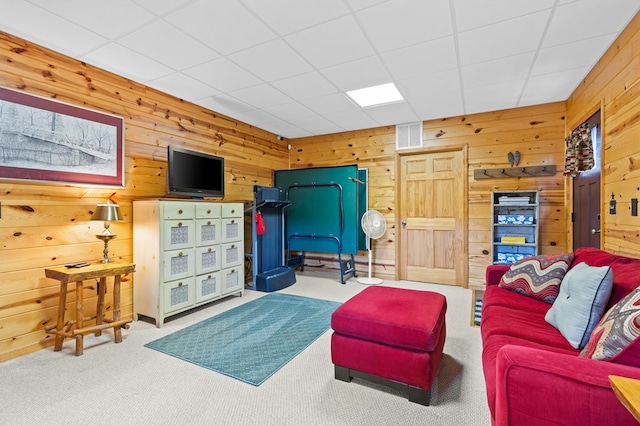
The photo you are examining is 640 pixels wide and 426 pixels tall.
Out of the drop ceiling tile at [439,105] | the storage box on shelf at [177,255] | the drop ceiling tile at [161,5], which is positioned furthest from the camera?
the drop ceiling tile at [439,105]

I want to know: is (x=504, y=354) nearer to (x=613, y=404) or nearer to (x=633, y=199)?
(x=613, y=404)

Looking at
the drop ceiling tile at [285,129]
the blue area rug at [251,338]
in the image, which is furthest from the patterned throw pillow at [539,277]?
the drop ceiling tile at [285,129]

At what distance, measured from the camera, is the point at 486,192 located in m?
4.24

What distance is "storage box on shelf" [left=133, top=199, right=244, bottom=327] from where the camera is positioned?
3014 millimetres

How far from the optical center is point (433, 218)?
15.3ft

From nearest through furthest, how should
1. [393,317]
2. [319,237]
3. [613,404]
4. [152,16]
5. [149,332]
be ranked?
[613,404], [393,317], [152,16], [149,332], [319,237]

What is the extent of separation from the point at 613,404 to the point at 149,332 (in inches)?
127

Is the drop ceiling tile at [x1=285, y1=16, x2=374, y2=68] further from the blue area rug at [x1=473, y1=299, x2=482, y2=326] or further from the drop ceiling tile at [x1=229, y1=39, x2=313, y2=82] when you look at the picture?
the blue area rug at [x1=473, y1=299, x2=482, y2=326]

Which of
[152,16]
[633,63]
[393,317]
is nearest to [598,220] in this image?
[633,63]

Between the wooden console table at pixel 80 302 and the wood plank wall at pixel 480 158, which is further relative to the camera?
the wood plank wall at pixel 480 158

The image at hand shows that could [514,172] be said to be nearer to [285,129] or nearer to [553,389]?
[285,129]

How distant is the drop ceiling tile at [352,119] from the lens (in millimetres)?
4270

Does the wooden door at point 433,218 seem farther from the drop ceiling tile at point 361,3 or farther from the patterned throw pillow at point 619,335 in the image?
the patterned throw pillow at point 619,335

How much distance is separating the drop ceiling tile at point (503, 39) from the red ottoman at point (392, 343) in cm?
211
